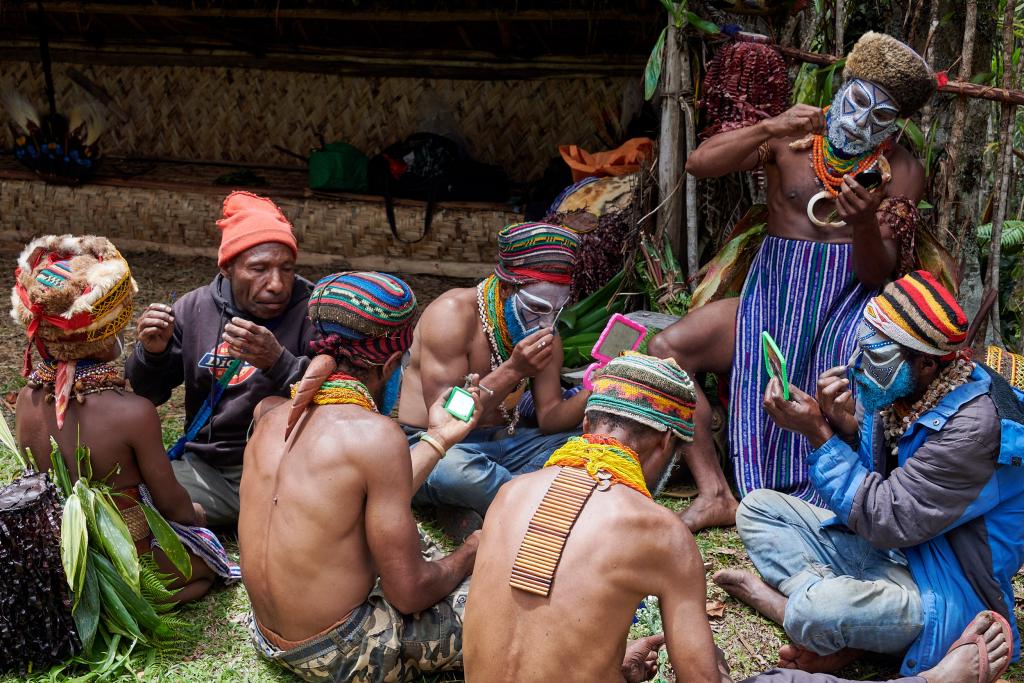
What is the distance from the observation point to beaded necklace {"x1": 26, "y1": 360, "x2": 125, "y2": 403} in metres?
3.31

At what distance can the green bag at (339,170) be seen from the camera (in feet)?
27.1

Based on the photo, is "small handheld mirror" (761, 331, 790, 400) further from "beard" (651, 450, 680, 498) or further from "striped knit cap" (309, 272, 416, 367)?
"striped knit cap" (309, 272, 416, 367)

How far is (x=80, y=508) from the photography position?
3.18 m

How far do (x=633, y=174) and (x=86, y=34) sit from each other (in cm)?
594

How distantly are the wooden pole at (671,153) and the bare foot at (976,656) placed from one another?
2.75 m

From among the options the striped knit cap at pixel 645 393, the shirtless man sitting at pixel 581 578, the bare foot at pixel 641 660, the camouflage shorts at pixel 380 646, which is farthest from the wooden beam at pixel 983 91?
the camouflage shorts at pixel 380 646

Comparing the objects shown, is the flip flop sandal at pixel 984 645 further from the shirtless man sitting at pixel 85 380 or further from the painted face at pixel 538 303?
the shirtless man sitting at pixel 85 380

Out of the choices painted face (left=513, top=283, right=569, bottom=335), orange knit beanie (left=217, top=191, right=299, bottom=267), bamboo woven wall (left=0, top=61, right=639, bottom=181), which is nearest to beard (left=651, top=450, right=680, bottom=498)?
painted face (left=513, top=283, right=569, bottom=335)

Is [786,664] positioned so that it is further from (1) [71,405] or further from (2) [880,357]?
(1) [71,405]

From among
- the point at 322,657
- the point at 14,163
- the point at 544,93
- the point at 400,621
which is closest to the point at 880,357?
the point at 400,621

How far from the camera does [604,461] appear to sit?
96.0 inches

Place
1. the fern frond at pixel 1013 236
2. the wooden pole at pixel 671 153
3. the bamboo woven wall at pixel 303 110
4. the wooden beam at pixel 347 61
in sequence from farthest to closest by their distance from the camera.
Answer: the bamboo woven wall at pixel 303 110 < the wooden beam at pixel 347 61 < the fern frond at pixel 1013 236 < the wooden pole at pixel 671 153

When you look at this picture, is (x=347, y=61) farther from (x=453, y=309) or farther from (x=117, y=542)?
(x=117, y=542)

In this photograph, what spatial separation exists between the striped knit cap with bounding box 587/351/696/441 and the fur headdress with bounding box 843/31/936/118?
217 cm
